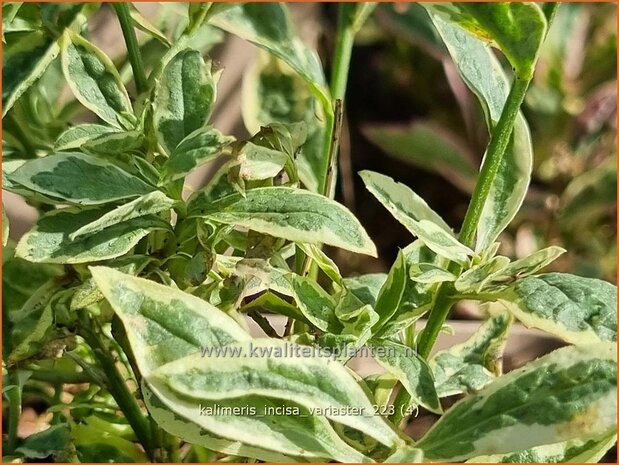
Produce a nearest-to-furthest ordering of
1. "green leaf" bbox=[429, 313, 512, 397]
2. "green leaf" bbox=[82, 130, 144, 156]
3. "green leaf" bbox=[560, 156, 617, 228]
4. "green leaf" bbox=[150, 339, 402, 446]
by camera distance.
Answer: "green leaf" bbox=[150, 339, 402, 446] < "green leaf" bbox=[82, 130, 144, 156] < "green leaf" bbox=[429, 313, 512, 397] < "green leaf" bbox=[560, 156, 617, 228]

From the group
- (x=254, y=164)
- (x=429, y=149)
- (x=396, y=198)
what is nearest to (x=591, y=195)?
(x=429, y=149)

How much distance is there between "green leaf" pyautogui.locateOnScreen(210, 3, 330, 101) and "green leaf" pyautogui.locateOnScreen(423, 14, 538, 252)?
0.38 ft

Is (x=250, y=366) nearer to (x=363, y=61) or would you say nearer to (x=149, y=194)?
(x=149, y=194)


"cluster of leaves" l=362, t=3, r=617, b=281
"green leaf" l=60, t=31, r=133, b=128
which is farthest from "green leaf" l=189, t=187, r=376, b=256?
"cluster of leaves" l=362, t=3, r=617, b=281

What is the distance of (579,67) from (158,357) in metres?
1.11

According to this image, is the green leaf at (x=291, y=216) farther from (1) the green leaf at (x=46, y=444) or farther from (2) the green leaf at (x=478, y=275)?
(1) the green leaf at (x=46, y=444)

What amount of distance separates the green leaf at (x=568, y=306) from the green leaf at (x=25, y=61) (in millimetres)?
366

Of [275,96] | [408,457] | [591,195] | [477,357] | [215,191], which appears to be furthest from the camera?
[591,195]

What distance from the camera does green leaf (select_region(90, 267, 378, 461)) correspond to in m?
0.41

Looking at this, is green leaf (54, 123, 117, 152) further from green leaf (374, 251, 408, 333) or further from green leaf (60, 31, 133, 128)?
green leaf (374, 251, 408, 333)

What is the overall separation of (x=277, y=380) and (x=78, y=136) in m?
0.22

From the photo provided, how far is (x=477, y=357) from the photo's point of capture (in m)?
0.62

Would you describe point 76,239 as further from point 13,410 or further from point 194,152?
point 13,410

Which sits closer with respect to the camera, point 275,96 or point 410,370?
point 410,370
